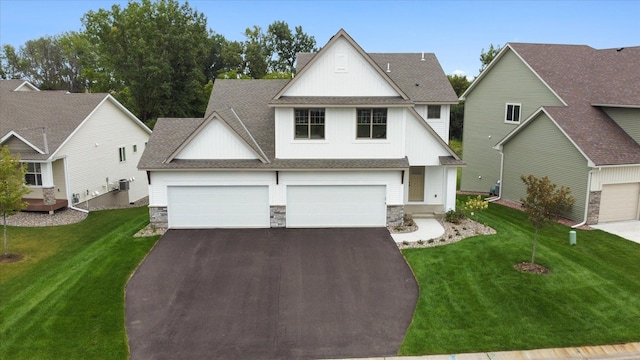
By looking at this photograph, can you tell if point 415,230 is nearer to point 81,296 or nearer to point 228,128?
point 228,128

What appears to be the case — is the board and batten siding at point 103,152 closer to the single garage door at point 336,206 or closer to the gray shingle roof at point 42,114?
the gray shingle roof at point 42,114

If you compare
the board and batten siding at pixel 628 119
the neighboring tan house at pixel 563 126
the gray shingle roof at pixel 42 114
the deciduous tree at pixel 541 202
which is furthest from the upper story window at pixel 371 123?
the gray shingle roof at pixel 42 114

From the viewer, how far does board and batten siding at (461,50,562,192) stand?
1035 inches

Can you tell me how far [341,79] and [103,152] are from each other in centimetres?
1629

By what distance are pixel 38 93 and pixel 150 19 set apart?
1550 centimetres

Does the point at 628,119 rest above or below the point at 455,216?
above

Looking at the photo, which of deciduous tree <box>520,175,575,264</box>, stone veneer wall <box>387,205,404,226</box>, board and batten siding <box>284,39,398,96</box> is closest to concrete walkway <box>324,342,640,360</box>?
deciduous tree <box>520,175,575,264</box>

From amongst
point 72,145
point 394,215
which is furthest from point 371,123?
point 72,145

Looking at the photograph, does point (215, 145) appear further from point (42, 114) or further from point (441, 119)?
point (42, 114)

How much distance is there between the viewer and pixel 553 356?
11172 mm

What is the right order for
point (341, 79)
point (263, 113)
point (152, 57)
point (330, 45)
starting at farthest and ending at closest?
point (152, 57) < point (263, 113) < point (341, 79) < point (330, 45)

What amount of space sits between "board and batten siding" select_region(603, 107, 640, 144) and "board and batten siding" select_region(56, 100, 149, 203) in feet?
88.0

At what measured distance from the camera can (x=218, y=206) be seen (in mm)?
19750

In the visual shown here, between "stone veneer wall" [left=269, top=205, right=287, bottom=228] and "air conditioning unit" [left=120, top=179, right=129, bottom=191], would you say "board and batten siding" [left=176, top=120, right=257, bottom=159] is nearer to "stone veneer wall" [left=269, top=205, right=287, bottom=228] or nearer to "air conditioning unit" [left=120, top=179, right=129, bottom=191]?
"stone veneer wall" [left=269, top=205, right=287, bottom=228]
